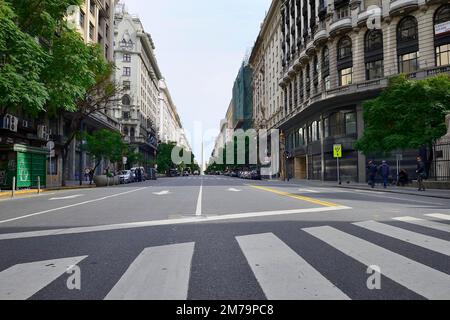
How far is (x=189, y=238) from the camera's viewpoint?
592 centimetres

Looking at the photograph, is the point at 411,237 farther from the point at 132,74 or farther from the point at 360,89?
the point at 132,74

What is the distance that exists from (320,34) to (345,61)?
4.74 m

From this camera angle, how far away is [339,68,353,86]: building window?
37.2 m

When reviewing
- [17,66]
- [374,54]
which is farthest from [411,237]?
[374,54]

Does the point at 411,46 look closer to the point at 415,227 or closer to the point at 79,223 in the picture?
the point at 415,227

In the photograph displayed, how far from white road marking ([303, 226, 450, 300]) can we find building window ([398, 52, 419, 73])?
105 ft

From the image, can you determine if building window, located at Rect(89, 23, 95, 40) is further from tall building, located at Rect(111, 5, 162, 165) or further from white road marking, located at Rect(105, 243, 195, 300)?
white road marking, located at Rect(105, 243, 195, 300)

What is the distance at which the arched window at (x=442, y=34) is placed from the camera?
Result: 30.6 meters

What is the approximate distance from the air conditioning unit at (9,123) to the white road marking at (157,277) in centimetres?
2423

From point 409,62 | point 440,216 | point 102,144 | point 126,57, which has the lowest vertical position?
point 440,216

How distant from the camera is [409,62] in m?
33.2

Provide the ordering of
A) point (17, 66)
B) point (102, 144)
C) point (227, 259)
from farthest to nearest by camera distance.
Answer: point (102, 144) → point (17, 66) → point (227, 259)

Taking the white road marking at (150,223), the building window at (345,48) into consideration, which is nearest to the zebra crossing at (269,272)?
the white road marking at (150,223)
